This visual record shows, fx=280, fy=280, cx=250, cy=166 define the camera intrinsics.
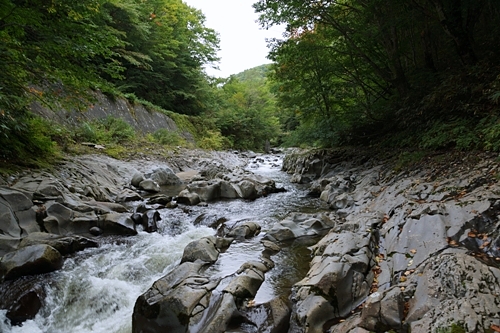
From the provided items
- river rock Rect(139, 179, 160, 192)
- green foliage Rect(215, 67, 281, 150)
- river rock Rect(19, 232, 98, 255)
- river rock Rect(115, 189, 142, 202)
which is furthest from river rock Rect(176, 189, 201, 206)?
green foliage Rect(215, 67, 281, 150)

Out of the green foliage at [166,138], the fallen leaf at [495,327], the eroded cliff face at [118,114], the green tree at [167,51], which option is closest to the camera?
the fallen leaf at [495,327]

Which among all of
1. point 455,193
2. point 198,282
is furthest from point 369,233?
point 198,282

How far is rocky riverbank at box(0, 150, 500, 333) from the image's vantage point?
2713mm

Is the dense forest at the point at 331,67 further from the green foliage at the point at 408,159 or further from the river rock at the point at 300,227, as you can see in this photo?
the river rock at the point at 300,227

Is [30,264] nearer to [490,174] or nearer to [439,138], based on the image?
[490,174]

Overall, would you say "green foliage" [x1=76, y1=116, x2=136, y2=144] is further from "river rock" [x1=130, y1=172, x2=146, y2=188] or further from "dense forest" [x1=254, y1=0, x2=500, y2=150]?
"dense forest" [x1=254, y1=0, x2=500, y2=150]

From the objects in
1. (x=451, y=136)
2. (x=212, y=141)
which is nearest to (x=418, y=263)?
(x=451, y=136)

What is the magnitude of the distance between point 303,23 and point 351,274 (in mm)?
8887

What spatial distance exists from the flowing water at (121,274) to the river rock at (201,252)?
0.47 ft

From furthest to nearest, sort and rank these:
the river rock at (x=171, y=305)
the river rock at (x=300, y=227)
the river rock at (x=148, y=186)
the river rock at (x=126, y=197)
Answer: the river rock at (x=148, y=186)
the river rock at (x=126, y=197)
the river rock at (x=300, y=227)
the river rock at (x=171, y=305)

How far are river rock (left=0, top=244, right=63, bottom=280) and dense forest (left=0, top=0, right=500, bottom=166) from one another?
90.6 inches

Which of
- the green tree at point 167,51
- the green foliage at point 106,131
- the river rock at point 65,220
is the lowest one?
the river rock at point 65,220

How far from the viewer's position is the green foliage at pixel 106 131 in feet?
38.4

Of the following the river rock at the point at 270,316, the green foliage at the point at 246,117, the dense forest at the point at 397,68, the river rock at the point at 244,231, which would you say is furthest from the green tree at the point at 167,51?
the river rock at the point at 270,316
